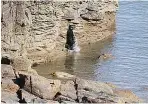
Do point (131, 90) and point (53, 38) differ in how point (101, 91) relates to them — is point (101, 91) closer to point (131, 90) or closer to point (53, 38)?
point (131, 90)

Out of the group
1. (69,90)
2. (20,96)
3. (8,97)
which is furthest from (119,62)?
(8,97)

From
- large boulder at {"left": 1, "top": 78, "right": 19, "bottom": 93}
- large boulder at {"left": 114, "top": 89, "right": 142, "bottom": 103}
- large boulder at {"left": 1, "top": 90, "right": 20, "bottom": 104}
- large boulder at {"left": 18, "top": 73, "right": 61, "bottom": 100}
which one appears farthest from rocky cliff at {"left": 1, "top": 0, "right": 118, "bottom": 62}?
large boulder at {"left": 114, "top": 89, "right": 142, "bottom": 103}

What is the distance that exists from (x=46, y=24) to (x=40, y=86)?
32.9ft

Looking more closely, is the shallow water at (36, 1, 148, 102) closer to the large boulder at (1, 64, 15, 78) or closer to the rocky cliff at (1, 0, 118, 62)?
the rocky cliff at (1, 0, 118, 62)

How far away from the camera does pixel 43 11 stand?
3212 centimetres

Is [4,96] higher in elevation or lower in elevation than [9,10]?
lower

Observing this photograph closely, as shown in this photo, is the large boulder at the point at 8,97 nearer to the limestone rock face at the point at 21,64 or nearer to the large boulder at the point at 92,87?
the large boulder at the point at 92,87

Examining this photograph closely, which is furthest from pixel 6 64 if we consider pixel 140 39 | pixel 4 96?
pixel 140 39

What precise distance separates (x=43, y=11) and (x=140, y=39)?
13576 millimetres

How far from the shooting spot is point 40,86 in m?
23.5

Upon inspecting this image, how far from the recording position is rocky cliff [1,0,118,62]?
29500 mm

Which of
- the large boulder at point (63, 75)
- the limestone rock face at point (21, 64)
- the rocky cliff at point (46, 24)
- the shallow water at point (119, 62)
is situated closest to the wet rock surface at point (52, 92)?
the limestone rock face at point (21, 64)

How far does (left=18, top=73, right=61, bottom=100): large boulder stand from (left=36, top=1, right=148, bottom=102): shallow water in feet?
20.4

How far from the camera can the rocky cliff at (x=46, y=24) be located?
2950cm
